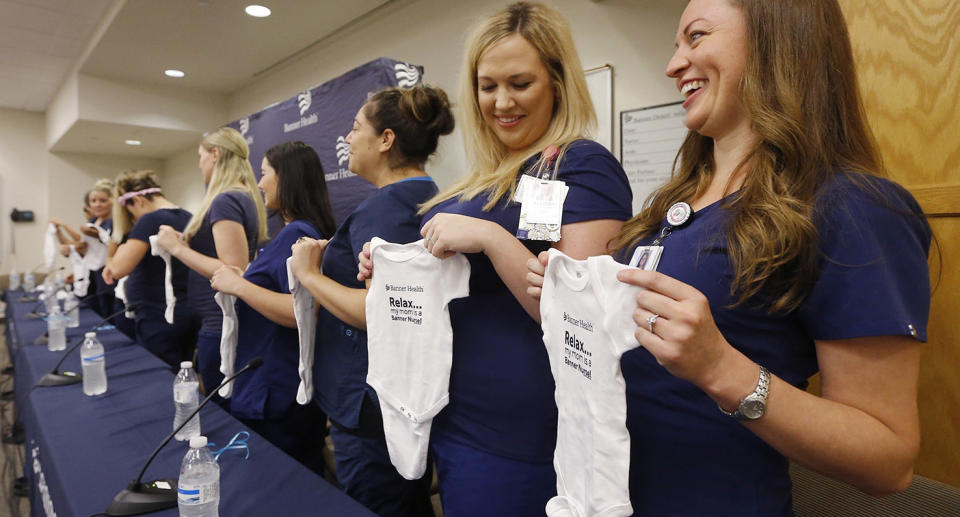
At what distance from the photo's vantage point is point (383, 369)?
1167mm

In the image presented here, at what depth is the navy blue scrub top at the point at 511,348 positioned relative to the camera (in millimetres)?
936

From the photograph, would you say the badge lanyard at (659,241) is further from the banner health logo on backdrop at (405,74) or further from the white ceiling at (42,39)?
the white ceiling at (42,39)

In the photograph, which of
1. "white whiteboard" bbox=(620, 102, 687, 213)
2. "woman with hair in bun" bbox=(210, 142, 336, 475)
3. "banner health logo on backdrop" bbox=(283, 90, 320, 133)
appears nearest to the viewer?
"woman with hair in bun" bbox=(210, 142, 336, 475)

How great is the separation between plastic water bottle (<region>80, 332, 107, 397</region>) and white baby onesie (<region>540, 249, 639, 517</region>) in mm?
1787

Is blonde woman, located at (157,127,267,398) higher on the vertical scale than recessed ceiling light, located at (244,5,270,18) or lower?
lower

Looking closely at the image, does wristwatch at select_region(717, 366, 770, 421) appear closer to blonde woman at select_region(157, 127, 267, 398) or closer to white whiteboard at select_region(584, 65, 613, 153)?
blonde woman at select_region(157, 127, 267, 398)

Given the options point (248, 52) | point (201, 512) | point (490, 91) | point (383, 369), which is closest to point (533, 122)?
point (490, 91)

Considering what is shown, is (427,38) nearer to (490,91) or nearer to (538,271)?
(490,91)

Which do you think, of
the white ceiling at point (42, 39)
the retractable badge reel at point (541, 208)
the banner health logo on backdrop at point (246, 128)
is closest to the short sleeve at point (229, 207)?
the retractable badge reel at point (541, 208)

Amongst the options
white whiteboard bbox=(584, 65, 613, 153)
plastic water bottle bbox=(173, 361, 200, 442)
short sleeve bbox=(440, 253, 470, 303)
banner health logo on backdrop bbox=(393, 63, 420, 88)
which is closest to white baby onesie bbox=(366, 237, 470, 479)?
short sleeve bbox=(440, 253, 470, 303)

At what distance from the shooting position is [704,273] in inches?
26.9

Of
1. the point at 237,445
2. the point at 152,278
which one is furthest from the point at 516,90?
the point at 152,278

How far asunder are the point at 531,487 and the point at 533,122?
29.1 inches

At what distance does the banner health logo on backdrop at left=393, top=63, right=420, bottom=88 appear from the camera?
10.7 feet
